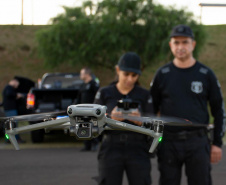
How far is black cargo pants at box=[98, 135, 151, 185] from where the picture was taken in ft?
10.2

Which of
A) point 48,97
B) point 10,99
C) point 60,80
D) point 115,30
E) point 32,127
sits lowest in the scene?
point 10,99

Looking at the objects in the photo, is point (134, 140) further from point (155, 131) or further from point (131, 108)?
point (155, 131)

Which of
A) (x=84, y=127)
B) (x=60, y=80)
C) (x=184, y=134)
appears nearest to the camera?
(x=84, y=127)

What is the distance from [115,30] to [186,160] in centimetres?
3152

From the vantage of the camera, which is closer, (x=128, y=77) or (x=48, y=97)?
(x=128, y=77)

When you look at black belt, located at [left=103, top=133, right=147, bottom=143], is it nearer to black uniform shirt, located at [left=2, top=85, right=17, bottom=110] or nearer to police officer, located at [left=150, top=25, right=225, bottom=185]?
police officer, located at [left=150, top=25, right=225, bottom=185]

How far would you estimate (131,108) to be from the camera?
1.84 meters

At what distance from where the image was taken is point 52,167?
25.0ft

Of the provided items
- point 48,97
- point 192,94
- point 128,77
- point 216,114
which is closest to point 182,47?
point 192,94

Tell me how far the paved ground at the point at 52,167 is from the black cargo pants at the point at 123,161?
2.10 metres

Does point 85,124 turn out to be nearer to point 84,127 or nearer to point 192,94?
point 84,127

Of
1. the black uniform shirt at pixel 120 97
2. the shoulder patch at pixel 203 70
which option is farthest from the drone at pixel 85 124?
the shoulder patch at pixel 203 70

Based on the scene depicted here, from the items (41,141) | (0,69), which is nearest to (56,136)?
(41,141)

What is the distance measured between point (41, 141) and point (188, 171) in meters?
7.80
